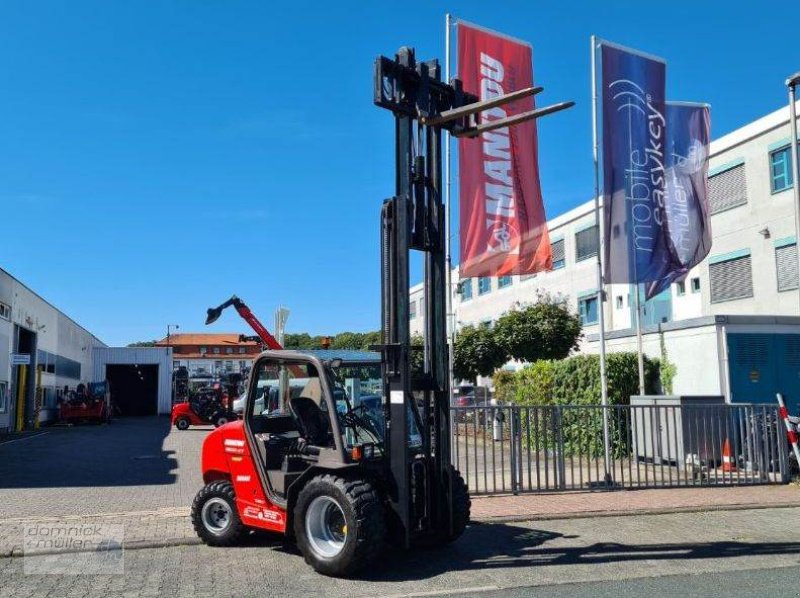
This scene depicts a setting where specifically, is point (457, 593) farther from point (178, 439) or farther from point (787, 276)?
point (787, 276)

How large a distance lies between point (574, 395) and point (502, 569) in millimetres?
10672

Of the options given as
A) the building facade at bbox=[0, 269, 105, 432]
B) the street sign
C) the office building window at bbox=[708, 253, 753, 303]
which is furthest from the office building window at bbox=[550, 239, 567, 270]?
the street sign

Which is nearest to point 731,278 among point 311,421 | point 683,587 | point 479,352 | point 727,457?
point 479,352

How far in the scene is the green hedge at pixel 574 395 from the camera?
11617 millimetres

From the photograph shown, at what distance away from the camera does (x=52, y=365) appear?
37062 mm

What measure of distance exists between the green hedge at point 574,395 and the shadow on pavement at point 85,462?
691 centimetres

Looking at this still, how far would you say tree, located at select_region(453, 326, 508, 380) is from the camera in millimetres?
34094

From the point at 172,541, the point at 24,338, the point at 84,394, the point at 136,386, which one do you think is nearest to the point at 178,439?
the point at 24,338

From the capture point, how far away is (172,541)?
8164 mm

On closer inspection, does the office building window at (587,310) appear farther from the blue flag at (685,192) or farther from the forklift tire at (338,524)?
the forklift tire at (338,524)

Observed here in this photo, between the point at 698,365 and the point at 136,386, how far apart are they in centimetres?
4810

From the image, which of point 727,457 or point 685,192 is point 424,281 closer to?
point 727,457

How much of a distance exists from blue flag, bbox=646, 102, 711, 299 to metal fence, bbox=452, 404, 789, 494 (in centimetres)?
337

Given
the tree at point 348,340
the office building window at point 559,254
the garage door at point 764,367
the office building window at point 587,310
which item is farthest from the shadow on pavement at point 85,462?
the tree at point 348,340
